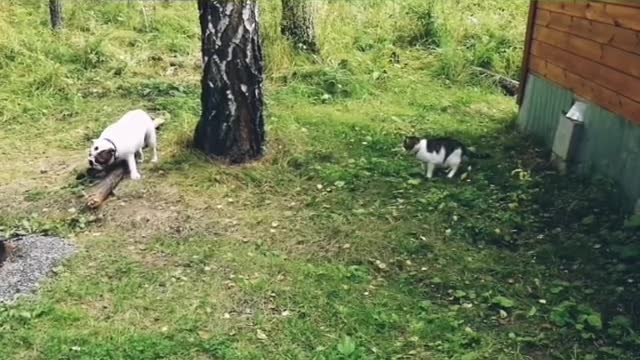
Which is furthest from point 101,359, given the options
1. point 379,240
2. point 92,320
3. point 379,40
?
point 379,40

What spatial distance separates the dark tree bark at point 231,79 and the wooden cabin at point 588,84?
7.68 ft

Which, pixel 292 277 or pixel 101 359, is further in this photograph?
pixel 292 277

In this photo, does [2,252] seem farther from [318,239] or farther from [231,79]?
[231,79]

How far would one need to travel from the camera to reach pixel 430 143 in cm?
485

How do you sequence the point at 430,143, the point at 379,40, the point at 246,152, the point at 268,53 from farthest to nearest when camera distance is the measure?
the point at 379,40
the point at 268,53
the point at 246,152
the point at 430,143

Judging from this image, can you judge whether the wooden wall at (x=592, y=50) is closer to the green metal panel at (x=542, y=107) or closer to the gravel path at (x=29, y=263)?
the green metal panel at (x=542, y=107)

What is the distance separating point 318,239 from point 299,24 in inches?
180

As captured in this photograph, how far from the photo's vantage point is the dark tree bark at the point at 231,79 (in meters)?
4.95

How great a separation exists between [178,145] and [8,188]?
1.28 m

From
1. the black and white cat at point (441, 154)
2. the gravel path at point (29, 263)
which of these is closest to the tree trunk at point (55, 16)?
the gravel path at point (29, 263)

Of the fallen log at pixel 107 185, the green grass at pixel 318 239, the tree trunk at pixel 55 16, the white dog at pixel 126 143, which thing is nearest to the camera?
the green grass at pixel 318 239

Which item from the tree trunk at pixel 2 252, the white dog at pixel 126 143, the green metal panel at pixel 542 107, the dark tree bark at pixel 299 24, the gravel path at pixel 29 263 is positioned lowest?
the gravel path at pixel 29 263

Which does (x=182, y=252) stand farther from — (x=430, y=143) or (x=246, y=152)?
(x=430, y=143)

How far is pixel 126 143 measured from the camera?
4883mm
